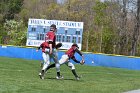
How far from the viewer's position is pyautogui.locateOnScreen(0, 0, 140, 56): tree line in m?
64.9

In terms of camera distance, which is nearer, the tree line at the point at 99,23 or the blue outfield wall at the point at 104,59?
the blue outfield wall at the point at 104,59

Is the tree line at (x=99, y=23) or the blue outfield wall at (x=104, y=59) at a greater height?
the tree line at (x=99, y=23)

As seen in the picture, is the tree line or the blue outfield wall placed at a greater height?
the tree line

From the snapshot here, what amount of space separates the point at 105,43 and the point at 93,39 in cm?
263

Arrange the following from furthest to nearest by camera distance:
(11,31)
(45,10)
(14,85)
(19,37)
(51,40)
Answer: (45,10)
(11,31)
(19,37)
(51,40)
(14,85)

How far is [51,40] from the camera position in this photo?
15109 mm

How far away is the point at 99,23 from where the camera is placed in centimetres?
6625

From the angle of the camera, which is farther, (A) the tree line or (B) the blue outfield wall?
(A) the tree line

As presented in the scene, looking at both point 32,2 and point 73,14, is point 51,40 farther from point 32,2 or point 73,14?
point 32,2

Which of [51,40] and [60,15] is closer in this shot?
[51,40]

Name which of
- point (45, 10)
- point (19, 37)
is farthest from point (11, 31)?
point (45, 10)

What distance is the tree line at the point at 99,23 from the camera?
2554 inches

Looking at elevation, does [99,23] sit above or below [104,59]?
above

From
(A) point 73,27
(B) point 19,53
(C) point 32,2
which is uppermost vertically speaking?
(C) point 32,2
